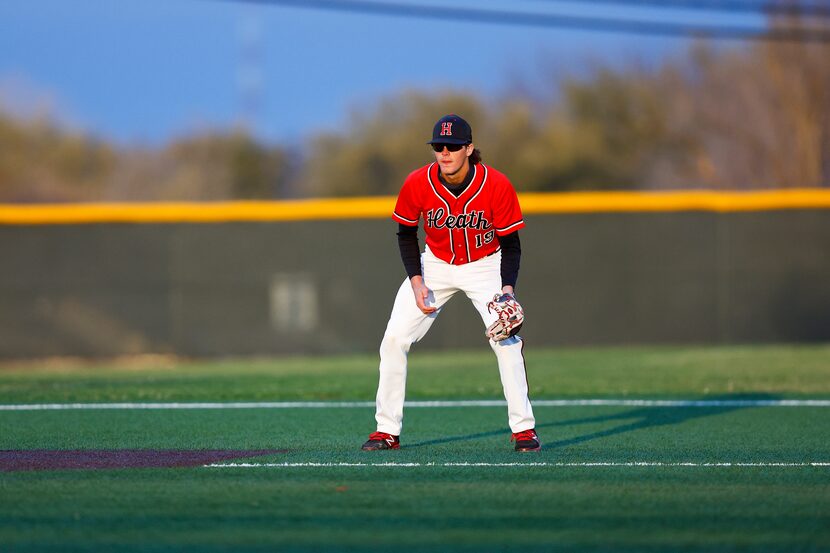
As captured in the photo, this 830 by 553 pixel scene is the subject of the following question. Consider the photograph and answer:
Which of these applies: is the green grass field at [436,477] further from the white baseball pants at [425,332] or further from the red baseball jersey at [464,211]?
the red baseball jersey at [464,211]

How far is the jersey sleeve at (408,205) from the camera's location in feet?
22.2

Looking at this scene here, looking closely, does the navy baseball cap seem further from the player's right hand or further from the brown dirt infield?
the brown dirt infield

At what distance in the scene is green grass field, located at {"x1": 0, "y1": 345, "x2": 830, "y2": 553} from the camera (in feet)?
14.8

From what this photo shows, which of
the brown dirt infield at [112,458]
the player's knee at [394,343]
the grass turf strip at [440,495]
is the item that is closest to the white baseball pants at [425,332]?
the player's knee at [394,343]

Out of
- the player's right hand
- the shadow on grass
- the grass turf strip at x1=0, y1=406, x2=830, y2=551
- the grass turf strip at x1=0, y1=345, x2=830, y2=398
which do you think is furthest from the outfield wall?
the player's right hand

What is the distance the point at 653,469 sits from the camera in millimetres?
5984

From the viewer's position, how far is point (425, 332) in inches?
265

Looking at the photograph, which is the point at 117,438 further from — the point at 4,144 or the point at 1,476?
the point at 4,144

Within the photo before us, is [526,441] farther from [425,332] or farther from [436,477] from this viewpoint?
[436,477]

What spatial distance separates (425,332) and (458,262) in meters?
0.48

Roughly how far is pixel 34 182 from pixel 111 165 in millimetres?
5429

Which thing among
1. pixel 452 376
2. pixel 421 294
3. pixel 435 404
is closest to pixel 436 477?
pixel 421 294

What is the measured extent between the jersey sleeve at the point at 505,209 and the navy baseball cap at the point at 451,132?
35 cm

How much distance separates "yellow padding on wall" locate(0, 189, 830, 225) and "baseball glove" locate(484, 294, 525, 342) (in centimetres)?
958
